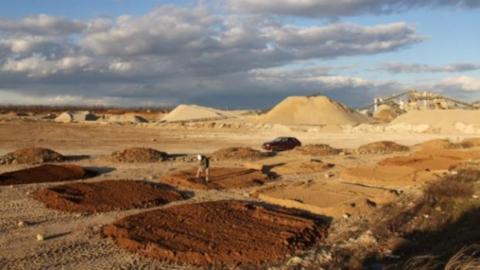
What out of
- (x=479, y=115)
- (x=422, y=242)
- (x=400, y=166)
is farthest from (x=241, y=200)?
(x=479, y=115)

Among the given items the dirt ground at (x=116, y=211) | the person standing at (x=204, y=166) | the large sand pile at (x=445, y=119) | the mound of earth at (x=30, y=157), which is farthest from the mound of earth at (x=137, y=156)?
the large sand pile at (x=445, y=119)

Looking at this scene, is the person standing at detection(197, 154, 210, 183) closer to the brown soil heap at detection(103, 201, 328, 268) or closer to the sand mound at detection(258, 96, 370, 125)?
the brown soil heap at detection(103, 201, 328, 268)

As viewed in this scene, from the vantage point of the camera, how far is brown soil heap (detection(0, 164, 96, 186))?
73.5 ft

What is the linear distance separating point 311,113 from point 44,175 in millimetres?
53982

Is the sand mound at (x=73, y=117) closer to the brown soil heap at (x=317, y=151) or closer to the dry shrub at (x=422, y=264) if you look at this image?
the brown soil heap at (x=317, y=151)

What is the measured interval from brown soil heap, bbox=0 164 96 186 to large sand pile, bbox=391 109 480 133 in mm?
43512

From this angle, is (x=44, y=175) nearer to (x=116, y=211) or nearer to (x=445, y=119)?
(x=116, y=211)

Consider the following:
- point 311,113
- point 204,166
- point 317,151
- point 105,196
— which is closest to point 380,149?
point 317,151

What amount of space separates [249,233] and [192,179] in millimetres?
7974

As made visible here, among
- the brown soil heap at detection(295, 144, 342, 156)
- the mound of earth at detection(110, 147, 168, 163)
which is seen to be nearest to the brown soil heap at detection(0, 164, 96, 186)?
the mound of earth at detection(110, 147, 168, 163)

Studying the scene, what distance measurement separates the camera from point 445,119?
207 feet

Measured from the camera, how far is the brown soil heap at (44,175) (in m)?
22.4

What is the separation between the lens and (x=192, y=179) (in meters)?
22.3

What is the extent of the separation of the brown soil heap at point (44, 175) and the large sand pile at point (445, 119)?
43.5m
